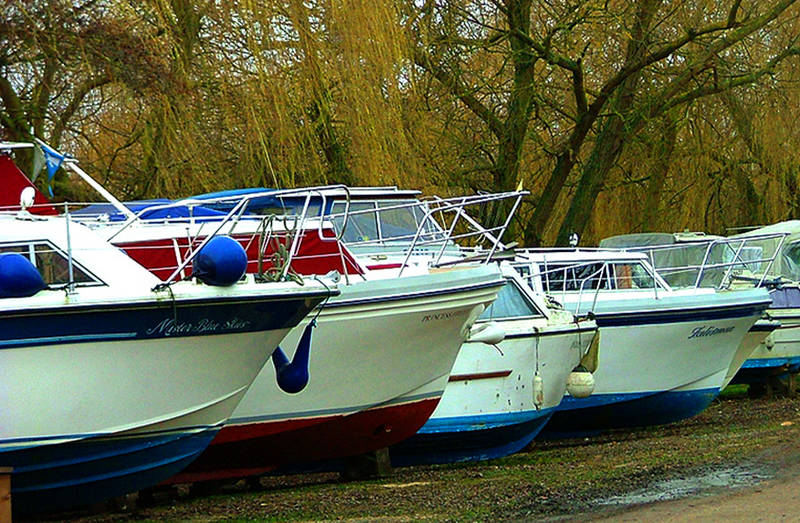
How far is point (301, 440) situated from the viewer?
12.2m

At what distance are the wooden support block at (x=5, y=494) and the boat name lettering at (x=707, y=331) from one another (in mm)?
8940

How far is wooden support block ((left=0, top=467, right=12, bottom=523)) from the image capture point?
9.27 metres

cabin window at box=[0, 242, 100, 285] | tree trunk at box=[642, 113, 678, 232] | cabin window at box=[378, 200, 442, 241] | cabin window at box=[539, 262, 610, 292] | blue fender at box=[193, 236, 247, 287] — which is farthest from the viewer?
tree trunk at box=[642, 113, 678, 232]

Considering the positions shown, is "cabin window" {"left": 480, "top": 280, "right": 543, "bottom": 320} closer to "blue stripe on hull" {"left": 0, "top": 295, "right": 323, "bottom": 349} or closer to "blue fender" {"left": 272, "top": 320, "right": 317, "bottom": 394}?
"blue fender" {"left": 272, "top": 320, "right": 317, "bottom": 394}

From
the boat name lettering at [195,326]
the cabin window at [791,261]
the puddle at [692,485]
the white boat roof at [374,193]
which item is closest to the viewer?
the boat name lettering at [195,326]

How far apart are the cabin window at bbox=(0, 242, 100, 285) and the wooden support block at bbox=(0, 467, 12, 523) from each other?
1.42m

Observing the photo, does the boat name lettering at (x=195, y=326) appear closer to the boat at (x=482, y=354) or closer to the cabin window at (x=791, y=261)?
the boat at (x=482, y=354)

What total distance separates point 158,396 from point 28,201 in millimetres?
2002

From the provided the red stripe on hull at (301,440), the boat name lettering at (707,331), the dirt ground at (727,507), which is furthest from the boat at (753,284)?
the dirt ground at (727,507)

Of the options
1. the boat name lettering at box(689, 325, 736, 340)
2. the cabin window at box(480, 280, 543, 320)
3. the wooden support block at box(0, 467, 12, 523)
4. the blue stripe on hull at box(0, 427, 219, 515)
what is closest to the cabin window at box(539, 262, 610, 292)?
the boat name lettering at box(689, 325, 736, 340)

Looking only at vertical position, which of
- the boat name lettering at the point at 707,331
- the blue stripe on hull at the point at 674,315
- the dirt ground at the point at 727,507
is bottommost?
the dirt ground at the point at 727,507

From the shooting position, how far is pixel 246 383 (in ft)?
33.8

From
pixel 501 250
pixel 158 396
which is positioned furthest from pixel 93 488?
pixel 501 250

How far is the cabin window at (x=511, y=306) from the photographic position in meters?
14.1
